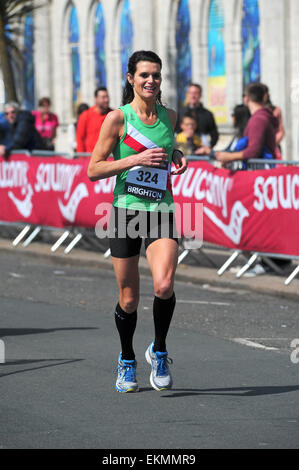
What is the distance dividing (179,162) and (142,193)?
0.41 m

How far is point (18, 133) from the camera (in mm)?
17156

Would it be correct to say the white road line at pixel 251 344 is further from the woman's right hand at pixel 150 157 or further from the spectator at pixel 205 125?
the spectator at pixel 205 125

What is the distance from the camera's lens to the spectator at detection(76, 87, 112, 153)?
16.6m

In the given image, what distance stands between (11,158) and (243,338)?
8454mm

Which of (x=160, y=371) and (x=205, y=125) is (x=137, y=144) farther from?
(x=205, y=125)

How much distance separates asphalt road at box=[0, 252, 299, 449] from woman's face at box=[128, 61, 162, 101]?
1797 millimetres

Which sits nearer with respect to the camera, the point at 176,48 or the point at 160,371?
the point at 160,371

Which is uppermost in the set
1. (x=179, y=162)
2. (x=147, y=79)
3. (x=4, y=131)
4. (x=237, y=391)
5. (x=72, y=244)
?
(x=4, y=131)

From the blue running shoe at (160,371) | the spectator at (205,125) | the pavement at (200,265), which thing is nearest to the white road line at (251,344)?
the blue running shoe at (160,371)

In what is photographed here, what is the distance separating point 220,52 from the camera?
26.0m

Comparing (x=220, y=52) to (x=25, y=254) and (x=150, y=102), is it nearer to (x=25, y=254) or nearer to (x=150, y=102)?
(x=25, y=254)

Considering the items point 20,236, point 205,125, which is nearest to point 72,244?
point 20,236

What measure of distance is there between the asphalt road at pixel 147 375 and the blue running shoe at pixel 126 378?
0.07 meters

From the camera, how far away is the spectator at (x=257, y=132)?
12984 millimetres
